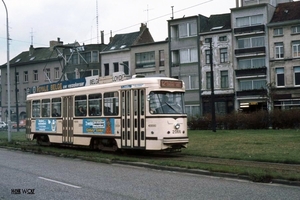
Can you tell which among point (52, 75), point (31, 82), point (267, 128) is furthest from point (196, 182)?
point (31, 82)

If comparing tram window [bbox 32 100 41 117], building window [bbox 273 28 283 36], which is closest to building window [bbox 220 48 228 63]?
building window [bbox 273 28 283 36]

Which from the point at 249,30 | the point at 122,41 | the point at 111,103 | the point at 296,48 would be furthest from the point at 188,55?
the point at 111,103

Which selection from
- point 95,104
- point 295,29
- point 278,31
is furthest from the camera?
point 278,31

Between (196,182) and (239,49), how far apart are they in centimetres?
4304

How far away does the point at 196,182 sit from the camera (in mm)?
11969

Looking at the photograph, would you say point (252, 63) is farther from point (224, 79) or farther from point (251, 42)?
point (224, 79)

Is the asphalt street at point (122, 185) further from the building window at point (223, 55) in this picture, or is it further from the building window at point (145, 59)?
the building window at point (145, 59)

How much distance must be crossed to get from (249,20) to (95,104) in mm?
36679

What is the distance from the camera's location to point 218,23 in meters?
56.8

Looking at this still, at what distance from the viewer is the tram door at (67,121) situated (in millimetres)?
22703

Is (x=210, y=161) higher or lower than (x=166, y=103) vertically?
lower

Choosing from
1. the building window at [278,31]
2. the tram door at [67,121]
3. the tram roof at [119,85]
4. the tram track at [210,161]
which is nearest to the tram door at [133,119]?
the tram roof at [119,85]

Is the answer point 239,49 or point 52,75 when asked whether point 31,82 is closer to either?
point 52,75

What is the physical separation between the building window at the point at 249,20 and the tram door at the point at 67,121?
35049mm
